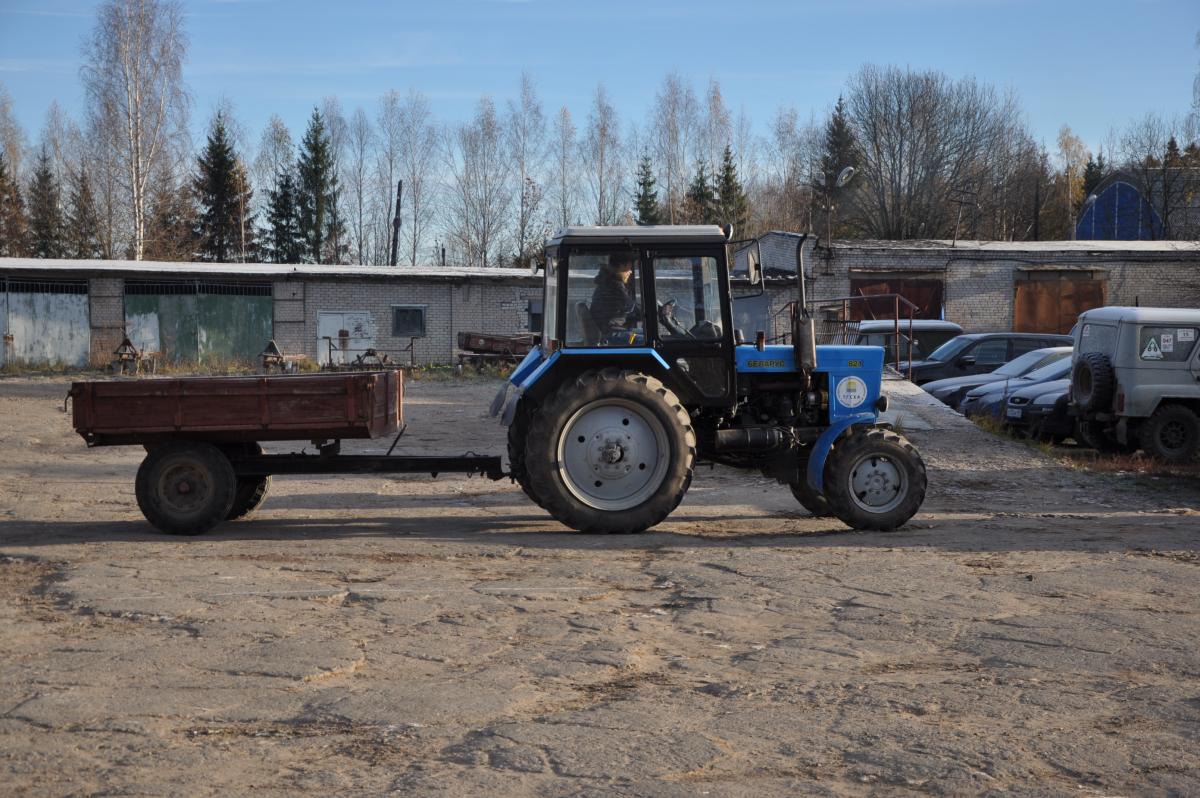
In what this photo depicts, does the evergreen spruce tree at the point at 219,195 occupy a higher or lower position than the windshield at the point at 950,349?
higher

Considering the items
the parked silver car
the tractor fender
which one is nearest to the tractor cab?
the tractor fender

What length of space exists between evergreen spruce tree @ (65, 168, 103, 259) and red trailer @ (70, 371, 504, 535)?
158 ft

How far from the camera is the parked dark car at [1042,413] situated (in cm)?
1677

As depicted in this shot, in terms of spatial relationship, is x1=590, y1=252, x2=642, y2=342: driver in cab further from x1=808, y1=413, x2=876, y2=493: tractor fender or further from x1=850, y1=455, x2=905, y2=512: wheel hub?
x1=850, y1=455, x2=905, y2=512: wheel hub

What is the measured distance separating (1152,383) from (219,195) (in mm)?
51537

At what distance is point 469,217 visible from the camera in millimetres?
57875

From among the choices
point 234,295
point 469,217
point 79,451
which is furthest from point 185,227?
point 79,451

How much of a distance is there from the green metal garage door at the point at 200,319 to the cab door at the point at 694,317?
90.0 feet

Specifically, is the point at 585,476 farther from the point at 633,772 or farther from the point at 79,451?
the point at 79,451

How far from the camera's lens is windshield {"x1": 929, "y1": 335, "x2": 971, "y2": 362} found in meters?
23.2

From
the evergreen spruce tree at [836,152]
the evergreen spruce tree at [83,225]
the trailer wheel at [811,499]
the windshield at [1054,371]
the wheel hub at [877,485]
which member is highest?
the evergreen spruce tree at [836,152]

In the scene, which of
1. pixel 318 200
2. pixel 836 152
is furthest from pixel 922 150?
pixel 318 200

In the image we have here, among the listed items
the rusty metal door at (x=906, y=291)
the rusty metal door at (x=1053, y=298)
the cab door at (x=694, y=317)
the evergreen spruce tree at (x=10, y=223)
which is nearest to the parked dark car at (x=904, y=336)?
the rusty metal door at (x=906, y=291)

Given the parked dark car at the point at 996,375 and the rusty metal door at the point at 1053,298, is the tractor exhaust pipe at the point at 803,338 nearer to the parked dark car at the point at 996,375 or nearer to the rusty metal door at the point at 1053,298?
the parked dark car at the point at 996,375
